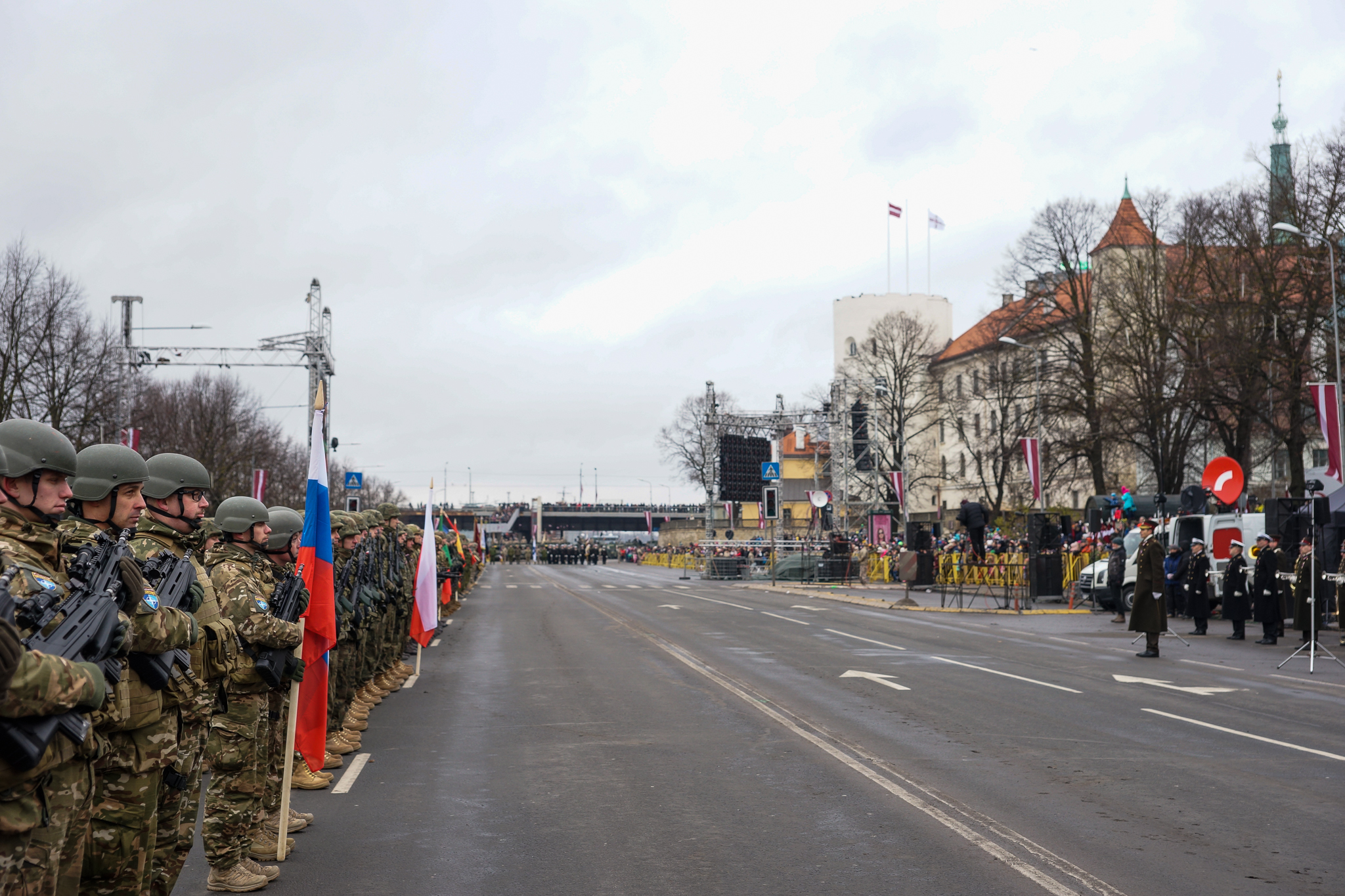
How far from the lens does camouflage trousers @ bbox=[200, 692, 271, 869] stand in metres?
6.16

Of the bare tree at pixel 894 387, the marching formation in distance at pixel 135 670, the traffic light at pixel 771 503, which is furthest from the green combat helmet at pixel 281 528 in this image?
the bare tree at pixel 894 387

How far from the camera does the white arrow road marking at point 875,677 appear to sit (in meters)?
14.3

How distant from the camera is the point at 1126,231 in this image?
5903cm

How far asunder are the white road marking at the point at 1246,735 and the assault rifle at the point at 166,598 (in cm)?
903

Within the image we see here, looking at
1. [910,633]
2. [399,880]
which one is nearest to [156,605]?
[399,880]

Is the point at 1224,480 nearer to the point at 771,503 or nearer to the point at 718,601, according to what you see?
the point at 718,601

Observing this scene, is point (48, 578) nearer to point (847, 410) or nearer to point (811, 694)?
point (811, 694)

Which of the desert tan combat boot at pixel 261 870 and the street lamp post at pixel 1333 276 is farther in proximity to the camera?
the street lamp post at pixel 1333 276

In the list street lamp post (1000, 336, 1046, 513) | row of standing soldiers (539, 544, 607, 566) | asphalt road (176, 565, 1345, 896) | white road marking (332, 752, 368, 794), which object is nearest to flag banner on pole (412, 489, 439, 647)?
asphalt road (176, 565, 1345, 896)

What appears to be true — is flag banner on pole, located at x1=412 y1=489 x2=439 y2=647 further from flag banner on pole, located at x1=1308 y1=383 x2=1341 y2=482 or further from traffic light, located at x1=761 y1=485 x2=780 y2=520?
traffic light, located at x1=761 y1=485 x2=780 y2=520

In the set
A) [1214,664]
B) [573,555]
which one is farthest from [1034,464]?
[573,555]

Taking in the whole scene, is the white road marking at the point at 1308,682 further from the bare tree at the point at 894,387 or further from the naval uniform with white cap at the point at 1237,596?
the bare tree at the point at 894,387

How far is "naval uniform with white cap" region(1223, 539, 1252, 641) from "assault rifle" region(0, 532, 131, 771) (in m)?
22.0

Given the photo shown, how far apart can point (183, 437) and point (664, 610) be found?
85.8 feet
